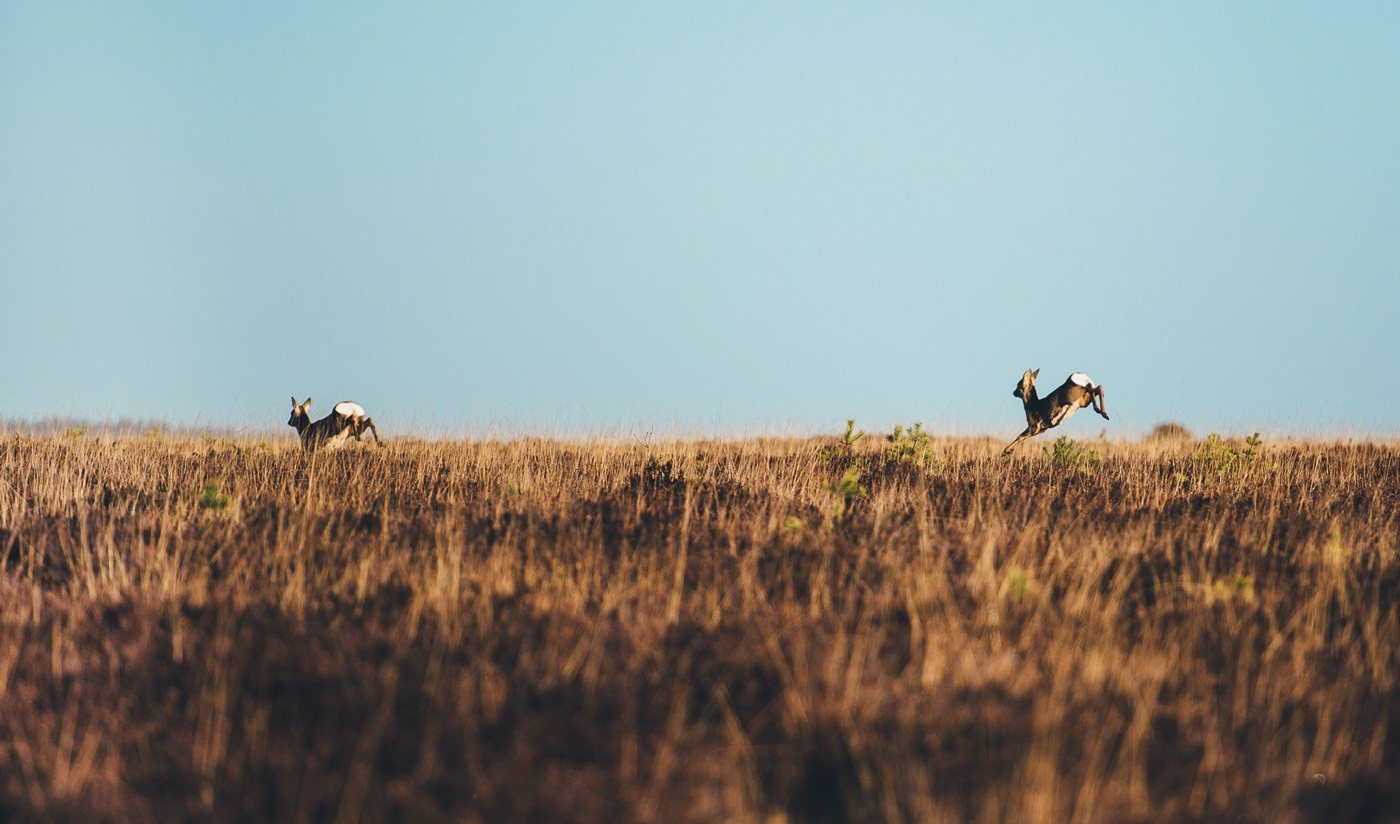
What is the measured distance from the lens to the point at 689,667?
3771 mm

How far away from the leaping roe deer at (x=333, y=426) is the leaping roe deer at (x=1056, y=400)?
9680 millimetres

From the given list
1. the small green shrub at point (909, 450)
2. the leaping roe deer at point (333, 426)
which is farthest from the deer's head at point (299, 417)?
the small green shrub at point (909, 450)

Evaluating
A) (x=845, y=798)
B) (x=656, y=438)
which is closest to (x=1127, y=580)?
(x=845, y=798)

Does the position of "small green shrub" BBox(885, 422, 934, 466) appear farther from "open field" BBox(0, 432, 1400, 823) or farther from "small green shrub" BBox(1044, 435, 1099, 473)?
"open field" BBox(0, 432, 1400, 823)

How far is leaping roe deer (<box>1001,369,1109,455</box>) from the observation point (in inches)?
661

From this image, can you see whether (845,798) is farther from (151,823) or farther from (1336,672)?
(1336,672)

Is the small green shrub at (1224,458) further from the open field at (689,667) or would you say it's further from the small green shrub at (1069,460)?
the open field at (689,667)

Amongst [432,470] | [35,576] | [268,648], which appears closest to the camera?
[268,648]

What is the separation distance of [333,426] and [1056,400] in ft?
35.1

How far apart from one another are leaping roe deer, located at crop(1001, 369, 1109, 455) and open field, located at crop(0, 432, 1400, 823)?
31.6 feet

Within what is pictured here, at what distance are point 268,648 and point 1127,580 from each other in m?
3.87

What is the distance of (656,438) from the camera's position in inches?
658

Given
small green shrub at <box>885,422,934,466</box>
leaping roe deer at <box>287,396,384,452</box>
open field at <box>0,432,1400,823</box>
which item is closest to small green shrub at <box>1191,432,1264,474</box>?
small green shrub at <box>885,422,934,466</box>

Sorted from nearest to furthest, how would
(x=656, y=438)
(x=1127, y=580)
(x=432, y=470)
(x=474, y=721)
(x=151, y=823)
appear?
1. (x=151, y=823)
2. (x=474, y=721)
3. (x=1127, y=580)
4. (x=432, y=470)
5. (x=656, y=438)
